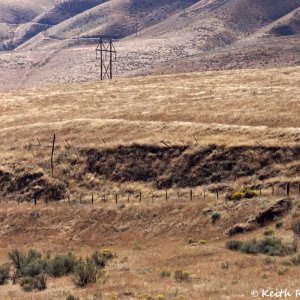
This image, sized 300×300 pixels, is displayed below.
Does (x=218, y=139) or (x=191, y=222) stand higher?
(x=218, y=139)

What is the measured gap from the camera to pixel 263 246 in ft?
94.0

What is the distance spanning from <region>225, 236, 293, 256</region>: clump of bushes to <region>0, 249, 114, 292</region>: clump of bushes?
22.2 ft

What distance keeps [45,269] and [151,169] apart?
59.5ft

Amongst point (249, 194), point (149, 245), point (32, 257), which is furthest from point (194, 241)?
point (32, 257)

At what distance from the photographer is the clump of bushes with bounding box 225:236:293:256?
90.3 feet

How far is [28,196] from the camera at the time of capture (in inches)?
1769

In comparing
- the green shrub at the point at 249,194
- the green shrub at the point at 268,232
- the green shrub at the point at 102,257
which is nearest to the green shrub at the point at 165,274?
the green shrub at the point at 102,257

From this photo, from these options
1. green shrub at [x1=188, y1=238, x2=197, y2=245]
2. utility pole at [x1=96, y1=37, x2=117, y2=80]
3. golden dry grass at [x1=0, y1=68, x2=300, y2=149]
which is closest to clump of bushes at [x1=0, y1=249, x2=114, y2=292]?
green shrub at [x1=188, y1=238, x2=197, y2=245]

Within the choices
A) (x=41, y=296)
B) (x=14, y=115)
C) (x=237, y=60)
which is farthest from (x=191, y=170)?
(x=237, y=60)

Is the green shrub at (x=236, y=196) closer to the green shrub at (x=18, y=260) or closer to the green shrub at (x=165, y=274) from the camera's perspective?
the green shrub at (x=165, y=274)

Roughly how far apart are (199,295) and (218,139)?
2539cm

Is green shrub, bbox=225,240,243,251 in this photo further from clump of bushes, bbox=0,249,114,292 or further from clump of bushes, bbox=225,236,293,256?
clump of bushes, bbox=0,249,114,292

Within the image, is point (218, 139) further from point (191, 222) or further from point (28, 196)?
point (28, 196)

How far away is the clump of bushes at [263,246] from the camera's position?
27.5 m
